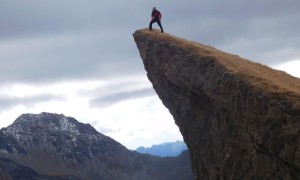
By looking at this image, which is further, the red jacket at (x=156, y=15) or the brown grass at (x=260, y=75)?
the red jacket at (x=156, y=15)

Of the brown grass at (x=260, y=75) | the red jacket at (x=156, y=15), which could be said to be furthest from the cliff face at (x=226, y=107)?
the red jacket at (x=156, y=15)

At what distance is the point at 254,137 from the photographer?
139 ft

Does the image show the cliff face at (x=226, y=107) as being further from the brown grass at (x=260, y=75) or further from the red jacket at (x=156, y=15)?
the red jacket at (x=156, y=15)

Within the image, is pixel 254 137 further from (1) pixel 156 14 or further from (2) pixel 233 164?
(1) pixel 156 14

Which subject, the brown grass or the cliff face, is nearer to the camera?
the cliff face

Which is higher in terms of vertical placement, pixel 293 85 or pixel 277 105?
pixel 293 85

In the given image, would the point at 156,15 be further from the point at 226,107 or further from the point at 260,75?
the point at 260,75

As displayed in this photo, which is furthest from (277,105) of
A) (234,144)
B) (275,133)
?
(234,144)

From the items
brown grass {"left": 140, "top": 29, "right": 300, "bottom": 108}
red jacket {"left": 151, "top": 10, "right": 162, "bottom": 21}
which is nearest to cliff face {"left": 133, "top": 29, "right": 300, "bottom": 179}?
brown grass {"left": 140, "top": 29, "right": 300, "bottom": 108}

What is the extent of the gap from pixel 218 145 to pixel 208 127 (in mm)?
5127

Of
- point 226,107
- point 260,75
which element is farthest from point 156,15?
point 260,75

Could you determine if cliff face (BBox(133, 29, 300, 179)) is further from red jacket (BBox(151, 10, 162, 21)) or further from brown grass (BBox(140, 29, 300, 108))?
red jacket (BBox(151, 10, 162, 21))

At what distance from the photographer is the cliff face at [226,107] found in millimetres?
37688

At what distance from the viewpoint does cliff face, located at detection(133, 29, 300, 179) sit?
37688 mm
